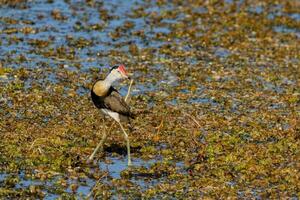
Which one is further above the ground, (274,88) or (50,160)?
(50,160)

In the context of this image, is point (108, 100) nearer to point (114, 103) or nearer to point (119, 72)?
point (114, 103)

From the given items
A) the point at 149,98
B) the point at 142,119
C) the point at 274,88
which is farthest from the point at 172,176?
the point at 274,88

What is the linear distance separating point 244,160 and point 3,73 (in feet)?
27.0

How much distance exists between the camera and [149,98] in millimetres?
21250

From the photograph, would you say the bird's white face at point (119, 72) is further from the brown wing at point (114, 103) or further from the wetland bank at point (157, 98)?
the wetland bank at point (157, 98)

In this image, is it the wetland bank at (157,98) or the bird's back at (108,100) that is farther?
the bird's back at (108,100)

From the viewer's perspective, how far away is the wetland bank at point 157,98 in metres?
15.5

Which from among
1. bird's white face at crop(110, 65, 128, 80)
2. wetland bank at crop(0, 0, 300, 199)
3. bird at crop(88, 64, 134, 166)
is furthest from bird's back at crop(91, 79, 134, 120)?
wetland bank at crop(0, 0, 300, 199)

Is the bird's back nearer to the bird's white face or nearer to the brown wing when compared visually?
the brown wing

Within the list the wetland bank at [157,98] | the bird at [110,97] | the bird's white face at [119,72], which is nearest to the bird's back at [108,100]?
the bird at [110,97]

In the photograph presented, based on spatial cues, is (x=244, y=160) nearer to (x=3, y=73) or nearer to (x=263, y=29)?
(x=3, y=73)

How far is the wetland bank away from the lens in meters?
15.5

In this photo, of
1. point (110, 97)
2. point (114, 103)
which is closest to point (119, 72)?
point (110, 97)

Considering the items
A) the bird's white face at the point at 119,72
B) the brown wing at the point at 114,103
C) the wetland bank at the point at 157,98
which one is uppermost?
the bird's white face at the point at 119,72
